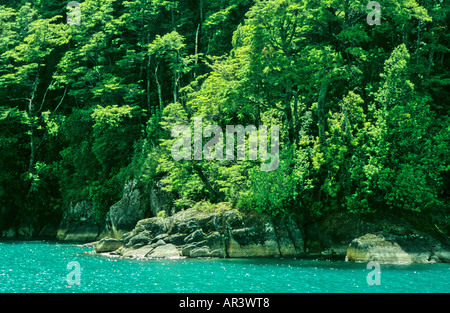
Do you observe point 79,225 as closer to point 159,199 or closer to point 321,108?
point 159,199

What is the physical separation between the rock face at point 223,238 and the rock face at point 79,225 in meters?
12.7

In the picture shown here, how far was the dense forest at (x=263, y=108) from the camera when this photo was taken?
27422mm

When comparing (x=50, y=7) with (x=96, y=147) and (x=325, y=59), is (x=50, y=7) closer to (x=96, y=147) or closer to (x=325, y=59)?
(x=96, y=147)

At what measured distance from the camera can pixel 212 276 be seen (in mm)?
21516

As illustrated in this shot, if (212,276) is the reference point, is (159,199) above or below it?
above

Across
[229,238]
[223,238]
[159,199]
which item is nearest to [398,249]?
[229,238]

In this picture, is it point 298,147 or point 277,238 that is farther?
point 298,147

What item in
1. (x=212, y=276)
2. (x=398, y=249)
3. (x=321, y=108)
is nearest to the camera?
(x=212, y=276)

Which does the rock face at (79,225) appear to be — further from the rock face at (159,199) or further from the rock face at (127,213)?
the rock face at (159,199)

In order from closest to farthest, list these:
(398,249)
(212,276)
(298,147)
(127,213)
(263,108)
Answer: (212,276) < (398,249) < (298,147) < (263,108) < (127,213)

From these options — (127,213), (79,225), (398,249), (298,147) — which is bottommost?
(79,225)

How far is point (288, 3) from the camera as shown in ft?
92.5

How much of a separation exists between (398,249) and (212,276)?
9.52 meters
